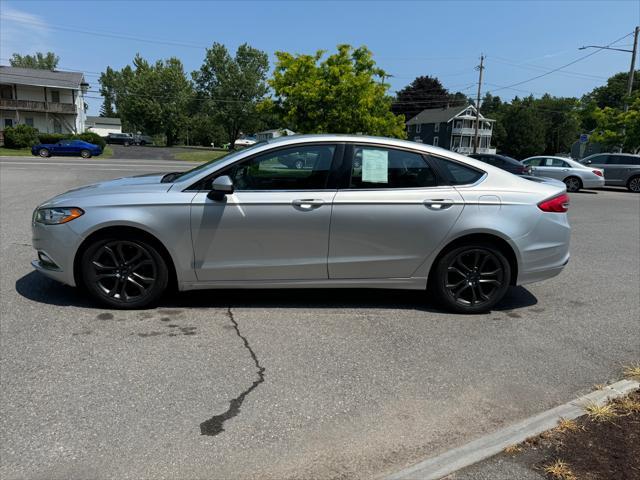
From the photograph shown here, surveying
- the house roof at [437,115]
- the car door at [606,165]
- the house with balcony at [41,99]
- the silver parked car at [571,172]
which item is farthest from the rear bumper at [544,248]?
the house roof at [437,115]

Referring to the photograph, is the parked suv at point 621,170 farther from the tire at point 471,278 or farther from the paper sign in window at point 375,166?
the paper sign in window at point 375,166

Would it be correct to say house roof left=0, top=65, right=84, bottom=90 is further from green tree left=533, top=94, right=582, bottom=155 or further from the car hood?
green tree left=533, top=94, right=582, bottom=155

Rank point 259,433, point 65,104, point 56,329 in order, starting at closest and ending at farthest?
point 259,433 → point 56,329 → point 65,104

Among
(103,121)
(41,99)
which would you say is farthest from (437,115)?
(103,121)

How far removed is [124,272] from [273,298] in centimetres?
144

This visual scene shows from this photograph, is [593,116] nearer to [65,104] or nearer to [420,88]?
[65,104]

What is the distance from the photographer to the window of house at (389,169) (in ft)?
15.3

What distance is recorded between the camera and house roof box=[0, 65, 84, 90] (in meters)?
55.7

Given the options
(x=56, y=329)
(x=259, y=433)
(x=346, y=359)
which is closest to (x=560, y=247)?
(x=346, y=359)

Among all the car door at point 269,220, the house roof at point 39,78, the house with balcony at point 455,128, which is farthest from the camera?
the house with balcony at point 455,128

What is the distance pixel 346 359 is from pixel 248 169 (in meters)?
1.93

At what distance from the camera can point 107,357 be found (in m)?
3.69

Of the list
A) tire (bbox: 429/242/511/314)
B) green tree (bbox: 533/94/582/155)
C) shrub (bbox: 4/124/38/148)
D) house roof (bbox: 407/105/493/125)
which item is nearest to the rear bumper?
tire (bbox: 429/242/511/314)

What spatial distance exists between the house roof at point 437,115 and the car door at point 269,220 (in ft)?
249
